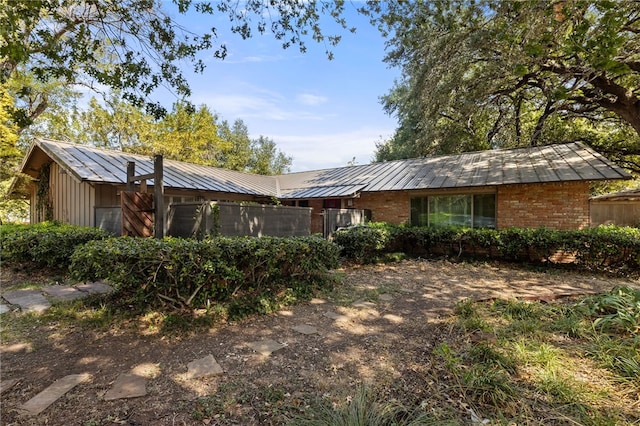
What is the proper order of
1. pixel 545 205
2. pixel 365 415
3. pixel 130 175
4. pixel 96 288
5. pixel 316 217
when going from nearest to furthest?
pixel 365 415 → pixel 96 288 → pixel 130 175 → pixel 545 205 → pixel 316 217

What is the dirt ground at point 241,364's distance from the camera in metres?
2.51

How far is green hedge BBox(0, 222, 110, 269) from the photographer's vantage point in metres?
6.80

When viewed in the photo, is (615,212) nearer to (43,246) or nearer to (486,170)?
(486,170)

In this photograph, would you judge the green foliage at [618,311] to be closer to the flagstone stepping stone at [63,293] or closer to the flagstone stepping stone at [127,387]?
the flagstone stepping stone at [127,387]

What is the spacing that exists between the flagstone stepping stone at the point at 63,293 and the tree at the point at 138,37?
2.91 m

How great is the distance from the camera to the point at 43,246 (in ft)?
22.1

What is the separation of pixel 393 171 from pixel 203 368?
1168 cm

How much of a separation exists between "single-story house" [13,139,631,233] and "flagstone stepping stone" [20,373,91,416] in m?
6.70

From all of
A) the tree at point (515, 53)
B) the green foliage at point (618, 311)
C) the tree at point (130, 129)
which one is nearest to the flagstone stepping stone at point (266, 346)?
the green foliage at point (618, 311)

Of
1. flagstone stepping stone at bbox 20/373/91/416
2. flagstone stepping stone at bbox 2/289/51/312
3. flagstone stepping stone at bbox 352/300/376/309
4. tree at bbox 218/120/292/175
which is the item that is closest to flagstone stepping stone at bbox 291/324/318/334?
flagstone stepping stone at bbox 352/300/376/309

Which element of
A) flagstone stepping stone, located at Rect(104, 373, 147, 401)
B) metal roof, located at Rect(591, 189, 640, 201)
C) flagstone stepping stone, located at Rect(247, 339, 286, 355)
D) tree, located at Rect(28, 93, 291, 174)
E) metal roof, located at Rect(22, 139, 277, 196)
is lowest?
flagstone stepping stone, located at Rect(247, 339, 286, 355)

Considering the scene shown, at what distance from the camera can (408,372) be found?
3115 mm

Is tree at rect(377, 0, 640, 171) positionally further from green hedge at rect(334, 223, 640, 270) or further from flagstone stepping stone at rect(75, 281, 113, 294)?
flagstone stepping stone at rect(75, 281, 113, 294)

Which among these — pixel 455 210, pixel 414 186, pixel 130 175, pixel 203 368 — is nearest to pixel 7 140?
pixel 130 175
